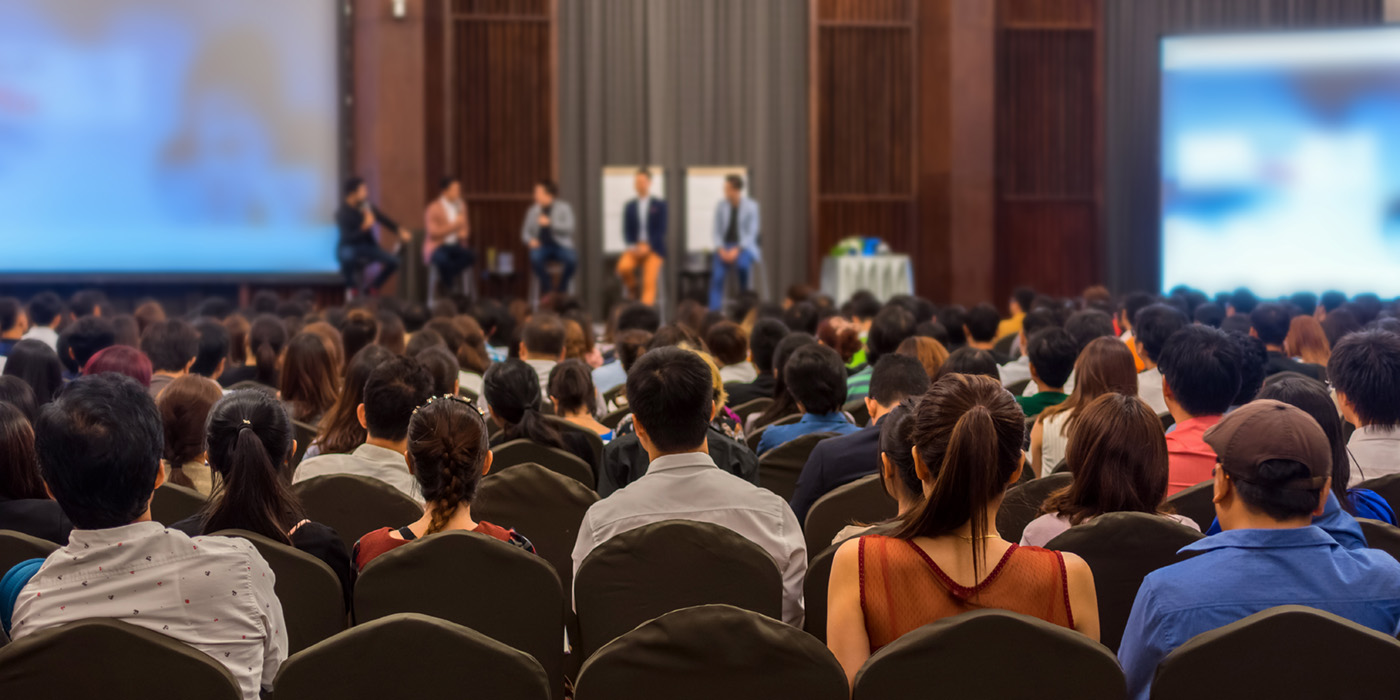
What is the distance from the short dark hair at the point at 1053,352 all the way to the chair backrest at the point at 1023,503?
1.40m

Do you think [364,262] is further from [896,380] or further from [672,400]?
[672,400]

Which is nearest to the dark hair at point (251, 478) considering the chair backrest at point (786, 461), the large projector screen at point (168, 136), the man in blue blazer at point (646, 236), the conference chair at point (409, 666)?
the conference chair at point (409, 666)

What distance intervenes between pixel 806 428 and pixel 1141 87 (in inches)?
403

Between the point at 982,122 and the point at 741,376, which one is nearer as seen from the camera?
the point at 741,376

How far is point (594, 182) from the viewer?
13234 millimetres

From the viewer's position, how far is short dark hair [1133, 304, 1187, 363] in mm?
4645

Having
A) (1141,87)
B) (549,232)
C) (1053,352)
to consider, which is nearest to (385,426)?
(1053,352)

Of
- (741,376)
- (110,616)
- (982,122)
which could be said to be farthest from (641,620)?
(982,122)

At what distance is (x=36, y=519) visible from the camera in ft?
8.59

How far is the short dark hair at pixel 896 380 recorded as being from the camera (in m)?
3.49

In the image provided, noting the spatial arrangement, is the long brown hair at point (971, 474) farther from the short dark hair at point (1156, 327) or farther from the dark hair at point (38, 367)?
the dark hair at point (38, 367)

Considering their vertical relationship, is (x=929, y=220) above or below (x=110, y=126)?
below

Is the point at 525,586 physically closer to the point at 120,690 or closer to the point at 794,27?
the point at 120,690

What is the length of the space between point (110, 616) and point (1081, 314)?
4060 millimetres
